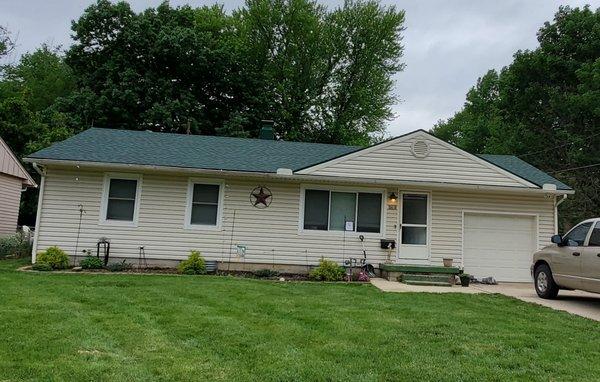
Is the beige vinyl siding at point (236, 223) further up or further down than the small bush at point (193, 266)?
further up

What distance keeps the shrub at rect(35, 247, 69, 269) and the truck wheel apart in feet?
35.9

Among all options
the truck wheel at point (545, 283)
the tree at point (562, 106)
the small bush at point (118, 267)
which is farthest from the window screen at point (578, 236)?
the tree at point (562, 106)

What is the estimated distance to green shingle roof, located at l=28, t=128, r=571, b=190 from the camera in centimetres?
1265

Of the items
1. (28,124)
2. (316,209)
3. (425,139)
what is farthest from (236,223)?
(28,124)

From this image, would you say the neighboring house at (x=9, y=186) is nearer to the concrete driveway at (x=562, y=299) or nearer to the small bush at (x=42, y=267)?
the small bush at (x=42, y=267)

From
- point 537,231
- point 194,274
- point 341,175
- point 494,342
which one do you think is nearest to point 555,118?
point 537,231

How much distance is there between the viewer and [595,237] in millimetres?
8578

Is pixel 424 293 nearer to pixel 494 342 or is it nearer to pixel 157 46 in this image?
pixel 494 342

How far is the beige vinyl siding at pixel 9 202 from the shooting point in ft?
62.3

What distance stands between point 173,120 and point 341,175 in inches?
618

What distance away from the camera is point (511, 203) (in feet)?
43.7

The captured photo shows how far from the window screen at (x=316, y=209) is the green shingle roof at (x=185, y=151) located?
90 cm

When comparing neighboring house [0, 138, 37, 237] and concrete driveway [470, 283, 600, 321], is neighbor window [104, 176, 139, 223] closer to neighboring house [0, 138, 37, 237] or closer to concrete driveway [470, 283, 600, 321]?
neighboring house [0, 138, 37, 237]

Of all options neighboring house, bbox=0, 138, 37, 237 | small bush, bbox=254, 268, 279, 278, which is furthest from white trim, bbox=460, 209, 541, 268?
neighboring house, bbox=0, 138, 37, 237
